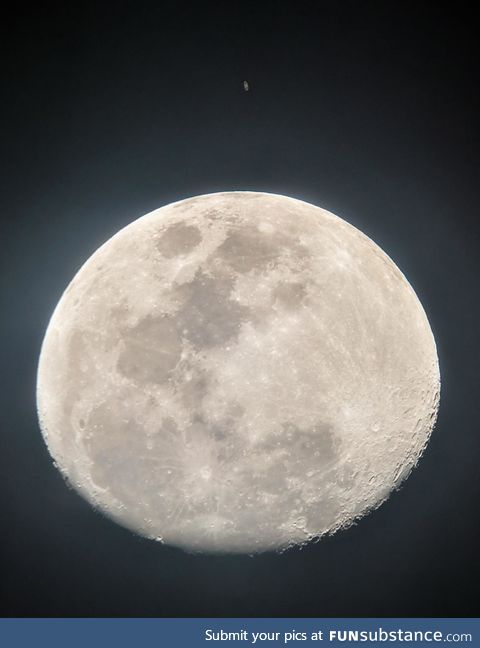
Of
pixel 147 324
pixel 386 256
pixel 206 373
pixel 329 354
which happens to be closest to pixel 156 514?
pixel 206 373

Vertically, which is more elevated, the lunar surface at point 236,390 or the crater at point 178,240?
the crater at point 178,240

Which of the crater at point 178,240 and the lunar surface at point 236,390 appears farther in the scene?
the crater at point 178,240

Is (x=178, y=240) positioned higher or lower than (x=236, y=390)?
higher

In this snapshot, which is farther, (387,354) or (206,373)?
(387,354)

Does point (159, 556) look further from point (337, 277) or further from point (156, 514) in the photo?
point (337, 277)

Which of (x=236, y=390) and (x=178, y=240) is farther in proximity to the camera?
(x=178, y=240)
